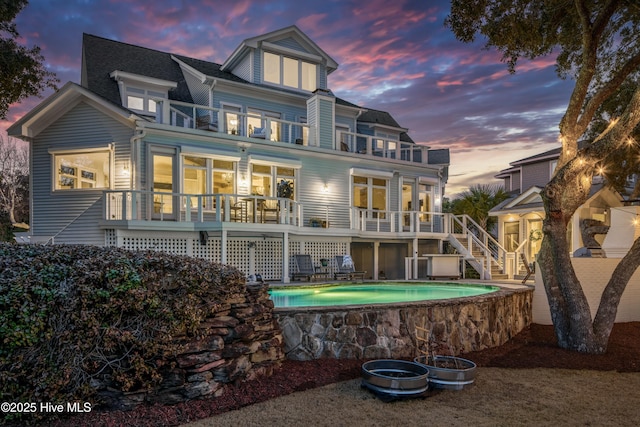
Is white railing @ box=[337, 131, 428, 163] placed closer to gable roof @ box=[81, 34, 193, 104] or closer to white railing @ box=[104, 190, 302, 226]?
white railing @ box=[104, 190, 302, 226]

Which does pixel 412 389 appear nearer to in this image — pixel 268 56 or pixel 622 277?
pixel 622 277

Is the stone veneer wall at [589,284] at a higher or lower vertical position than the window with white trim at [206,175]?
lower

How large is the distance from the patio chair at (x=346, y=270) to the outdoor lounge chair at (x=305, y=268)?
2.00ft

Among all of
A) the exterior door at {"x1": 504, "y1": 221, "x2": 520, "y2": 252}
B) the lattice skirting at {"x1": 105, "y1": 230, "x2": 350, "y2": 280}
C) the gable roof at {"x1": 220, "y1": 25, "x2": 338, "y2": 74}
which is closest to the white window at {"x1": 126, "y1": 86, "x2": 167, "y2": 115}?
the gable roof at {"x1": 220, "y1": 25, "x2": 338, "y2": 74}

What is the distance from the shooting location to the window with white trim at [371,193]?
19547 millimetres

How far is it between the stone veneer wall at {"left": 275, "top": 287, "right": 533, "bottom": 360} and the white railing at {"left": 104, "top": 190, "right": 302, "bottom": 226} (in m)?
8.34

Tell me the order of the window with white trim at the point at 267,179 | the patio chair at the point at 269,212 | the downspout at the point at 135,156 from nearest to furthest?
the downspout at the point at 135,156 → the patio chair at the point at 269,212 → the window with white trim at the point at 267,179

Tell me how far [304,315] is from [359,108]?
52.3ft

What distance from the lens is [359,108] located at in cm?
2086

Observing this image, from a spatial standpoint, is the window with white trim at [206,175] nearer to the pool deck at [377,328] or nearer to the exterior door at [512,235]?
the pool deck at [377,328]

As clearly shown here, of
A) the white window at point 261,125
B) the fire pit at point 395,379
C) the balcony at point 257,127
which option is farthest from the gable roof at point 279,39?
the fire pit at point 395,379

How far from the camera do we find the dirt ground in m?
4.52

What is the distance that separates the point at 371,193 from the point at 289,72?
20.8 feet

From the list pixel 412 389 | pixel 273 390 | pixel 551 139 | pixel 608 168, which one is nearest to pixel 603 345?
pixel 412 389
